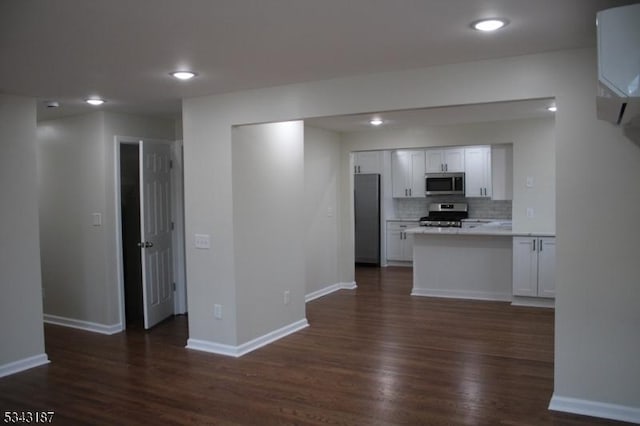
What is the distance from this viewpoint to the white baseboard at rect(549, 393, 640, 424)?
10.1 ft

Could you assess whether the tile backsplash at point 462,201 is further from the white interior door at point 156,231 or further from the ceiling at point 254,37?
the ceiling at point 254,37

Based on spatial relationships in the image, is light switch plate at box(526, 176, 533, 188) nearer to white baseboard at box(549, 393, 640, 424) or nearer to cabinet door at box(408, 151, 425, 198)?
cabinet door at box(408, 151, 425, 198)

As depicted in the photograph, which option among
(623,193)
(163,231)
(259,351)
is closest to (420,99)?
(623,193)

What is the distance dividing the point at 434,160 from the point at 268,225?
16.8 ft

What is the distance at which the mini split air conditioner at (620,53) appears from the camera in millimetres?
2084

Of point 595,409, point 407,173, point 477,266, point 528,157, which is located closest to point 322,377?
point 595,409

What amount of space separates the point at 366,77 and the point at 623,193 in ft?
6.03

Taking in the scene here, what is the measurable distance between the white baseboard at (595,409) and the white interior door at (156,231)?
155 inches

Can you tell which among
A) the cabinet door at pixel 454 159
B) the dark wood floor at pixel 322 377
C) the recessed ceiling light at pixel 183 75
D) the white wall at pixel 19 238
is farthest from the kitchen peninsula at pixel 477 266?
the white wall at pixel 19 238

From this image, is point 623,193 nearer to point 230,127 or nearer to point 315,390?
point 315,390

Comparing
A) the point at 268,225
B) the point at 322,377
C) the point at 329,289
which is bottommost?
the point at 322,377

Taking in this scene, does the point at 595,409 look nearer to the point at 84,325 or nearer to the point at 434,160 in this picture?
the point at 84,325

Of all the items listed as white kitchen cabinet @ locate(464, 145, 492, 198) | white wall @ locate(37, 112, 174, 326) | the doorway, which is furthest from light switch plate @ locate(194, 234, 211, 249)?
white kitchen cabinet @ locate(464, 145, 492, 198)

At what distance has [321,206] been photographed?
23.1 ft
